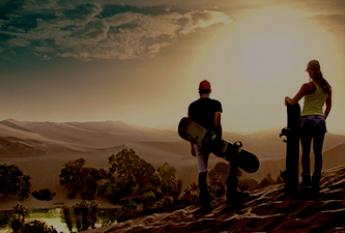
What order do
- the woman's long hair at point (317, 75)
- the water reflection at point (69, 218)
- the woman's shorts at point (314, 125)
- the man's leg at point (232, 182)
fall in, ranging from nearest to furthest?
the woman's shorts at point (314, 125) → the woman's long hair at point (317, 75) → the man's leg at point (232, 182) → the water reflection at point (69, 218)

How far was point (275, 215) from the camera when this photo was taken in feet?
29.8

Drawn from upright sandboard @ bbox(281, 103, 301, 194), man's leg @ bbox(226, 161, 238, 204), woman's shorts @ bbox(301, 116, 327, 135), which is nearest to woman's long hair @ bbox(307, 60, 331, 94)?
woman's shorts @ bbox(301, 116, 327, 135)

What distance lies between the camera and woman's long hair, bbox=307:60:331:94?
896cm

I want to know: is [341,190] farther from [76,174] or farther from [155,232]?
[76,174]

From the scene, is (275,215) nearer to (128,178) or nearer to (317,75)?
(317,75)

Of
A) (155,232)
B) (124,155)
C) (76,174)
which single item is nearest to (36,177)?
(76,174)

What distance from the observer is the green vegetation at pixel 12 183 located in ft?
154

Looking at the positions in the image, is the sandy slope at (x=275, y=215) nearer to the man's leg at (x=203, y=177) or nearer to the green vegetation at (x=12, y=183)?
the man's leg at (x=203, y=177)

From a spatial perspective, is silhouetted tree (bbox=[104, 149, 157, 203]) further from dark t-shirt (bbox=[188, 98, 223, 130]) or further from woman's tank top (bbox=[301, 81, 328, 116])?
woman's tank top (bbox=[301, 81, 328, 116])

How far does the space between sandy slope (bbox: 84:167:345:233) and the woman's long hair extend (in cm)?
180

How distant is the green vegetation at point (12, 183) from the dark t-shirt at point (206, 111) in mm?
40242

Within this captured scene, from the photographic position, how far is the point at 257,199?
10297 mm

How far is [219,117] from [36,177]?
61813 millimetres

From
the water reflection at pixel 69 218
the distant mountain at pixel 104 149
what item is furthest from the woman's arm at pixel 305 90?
the distant mountain at pixel 104 149
